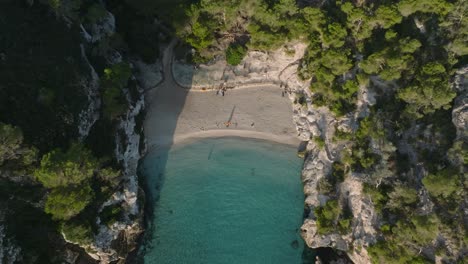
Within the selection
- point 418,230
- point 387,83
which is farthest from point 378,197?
point 387,83

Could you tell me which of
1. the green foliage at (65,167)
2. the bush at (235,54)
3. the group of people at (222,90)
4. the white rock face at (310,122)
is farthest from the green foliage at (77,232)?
the bush at (235,54)

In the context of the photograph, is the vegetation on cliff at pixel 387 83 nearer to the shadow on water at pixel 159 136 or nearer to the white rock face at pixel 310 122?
the white rock face at pixel 310 122

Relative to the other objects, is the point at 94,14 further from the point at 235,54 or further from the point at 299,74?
the point at 299,74

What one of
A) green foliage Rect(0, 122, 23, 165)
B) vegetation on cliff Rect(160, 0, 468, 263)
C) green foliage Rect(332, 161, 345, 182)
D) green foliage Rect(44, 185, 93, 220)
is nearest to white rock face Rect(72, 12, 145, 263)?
green foliage Rect(44, 185, 93, 220)

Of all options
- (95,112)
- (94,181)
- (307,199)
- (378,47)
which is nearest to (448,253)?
(307,199)

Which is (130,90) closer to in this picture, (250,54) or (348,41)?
(250,54)
